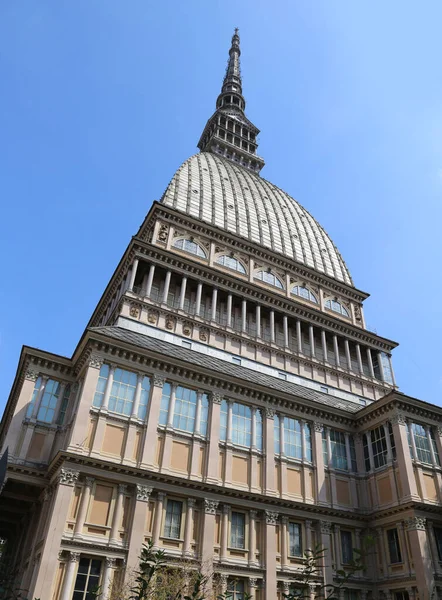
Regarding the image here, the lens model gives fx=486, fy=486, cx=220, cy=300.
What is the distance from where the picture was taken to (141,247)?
4675cm

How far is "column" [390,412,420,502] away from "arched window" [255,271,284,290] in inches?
845

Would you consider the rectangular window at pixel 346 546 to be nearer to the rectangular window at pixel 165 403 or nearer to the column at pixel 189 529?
the column at pixel 189 529

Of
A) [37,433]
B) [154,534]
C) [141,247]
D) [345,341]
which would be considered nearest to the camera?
[154,534]

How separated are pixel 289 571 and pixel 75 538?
14.7 meters

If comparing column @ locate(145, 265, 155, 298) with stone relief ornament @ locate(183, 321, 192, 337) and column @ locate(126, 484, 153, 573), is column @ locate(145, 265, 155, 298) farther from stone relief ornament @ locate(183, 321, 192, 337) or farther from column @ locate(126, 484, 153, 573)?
column @ locate(126, 484, 153, 573)

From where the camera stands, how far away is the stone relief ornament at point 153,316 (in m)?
43.0

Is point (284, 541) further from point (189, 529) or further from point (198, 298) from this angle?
point (198, 298)

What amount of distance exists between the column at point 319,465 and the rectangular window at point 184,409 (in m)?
10.8

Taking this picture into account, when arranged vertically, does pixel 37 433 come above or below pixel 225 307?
below

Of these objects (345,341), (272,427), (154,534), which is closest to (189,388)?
(272,427)

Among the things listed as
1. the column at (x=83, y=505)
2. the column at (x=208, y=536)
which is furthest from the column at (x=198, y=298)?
the column at (x=83, y=505)

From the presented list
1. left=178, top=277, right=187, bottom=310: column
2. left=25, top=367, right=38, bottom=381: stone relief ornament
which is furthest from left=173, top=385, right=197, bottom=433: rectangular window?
left=178, top=277, right=187, bottom=310: column

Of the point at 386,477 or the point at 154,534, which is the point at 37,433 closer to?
the point at 154,534

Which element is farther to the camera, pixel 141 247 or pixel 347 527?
pixel 141 247
